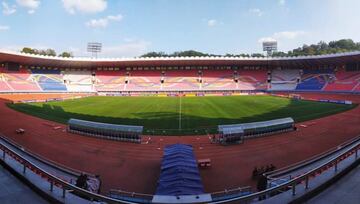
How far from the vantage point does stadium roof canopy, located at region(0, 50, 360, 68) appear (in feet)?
205

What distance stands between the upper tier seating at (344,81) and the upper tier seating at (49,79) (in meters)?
62.0

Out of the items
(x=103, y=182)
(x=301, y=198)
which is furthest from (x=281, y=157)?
(x=301, y=198)

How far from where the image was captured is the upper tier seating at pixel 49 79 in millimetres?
65144

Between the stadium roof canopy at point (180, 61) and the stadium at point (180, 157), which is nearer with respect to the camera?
the stadium at point (180, 157)

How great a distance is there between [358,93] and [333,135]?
3910 cm

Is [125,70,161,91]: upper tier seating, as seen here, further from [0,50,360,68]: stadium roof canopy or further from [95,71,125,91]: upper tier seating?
[0,50,360,68]: stadium roof canopy

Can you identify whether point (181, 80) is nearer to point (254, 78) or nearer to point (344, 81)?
point (254, 78)

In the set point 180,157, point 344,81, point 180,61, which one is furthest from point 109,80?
point 180,157

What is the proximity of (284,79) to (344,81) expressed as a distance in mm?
14947

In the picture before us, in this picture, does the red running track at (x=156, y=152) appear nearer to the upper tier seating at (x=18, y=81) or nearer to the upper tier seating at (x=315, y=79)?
the upper tier seating at (x=18, y=81)

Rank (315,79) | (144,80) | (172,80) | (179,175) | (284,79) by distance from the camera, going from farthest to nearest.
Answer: (144,80), (172,80), (284,79), (315,79), (179,175)

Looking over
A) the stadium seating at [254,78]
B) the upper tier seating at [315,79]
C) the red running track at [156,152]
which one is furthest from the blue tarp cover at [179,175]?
the stadium seating at [254,78]

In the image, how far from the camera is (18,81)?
202 feet

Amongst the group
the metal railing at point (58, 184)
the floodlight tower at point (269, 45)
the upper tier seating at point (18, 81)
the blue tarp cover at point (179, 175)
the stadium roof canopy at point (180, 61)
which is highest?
the floodlight tower at point (269, 45)
